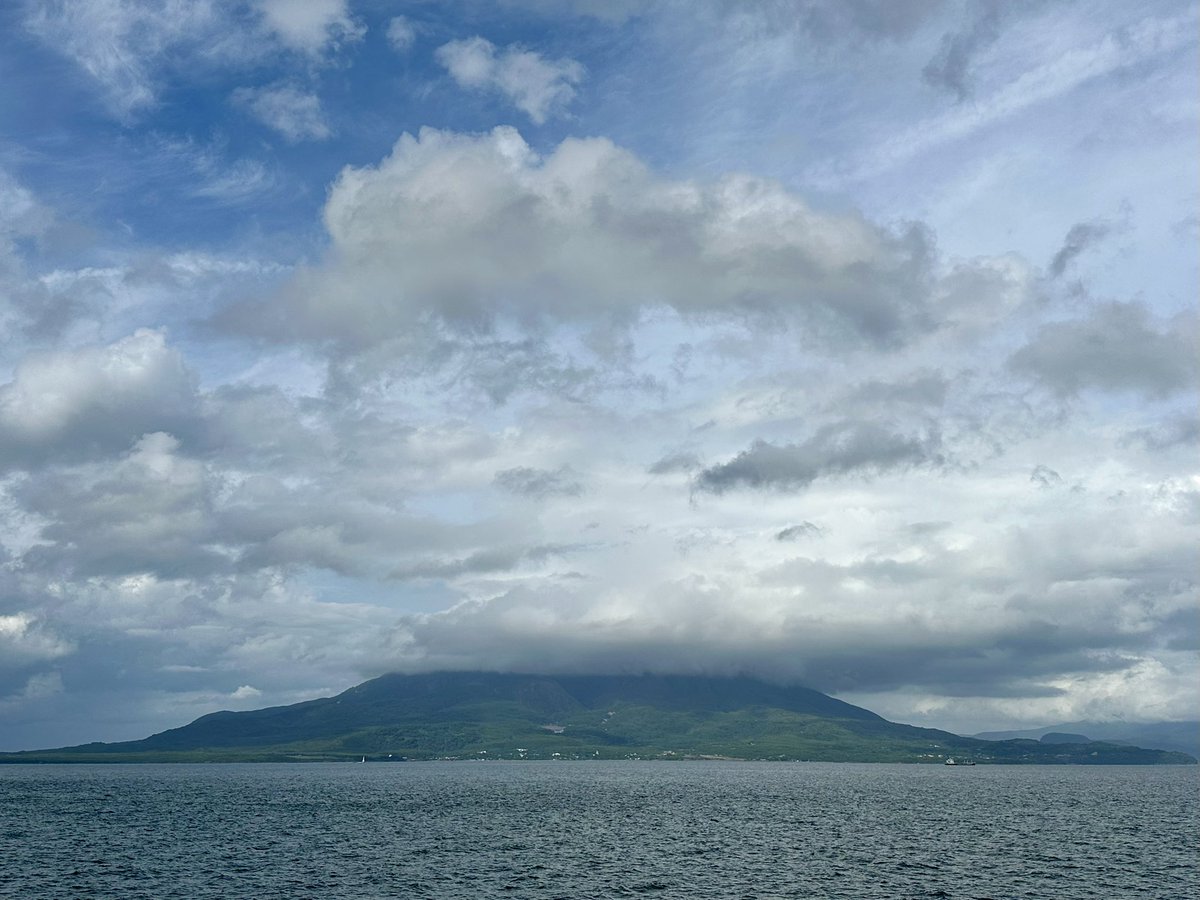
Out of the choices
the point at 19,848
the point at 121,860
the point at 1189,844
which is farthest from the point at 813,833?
the point at 19,848

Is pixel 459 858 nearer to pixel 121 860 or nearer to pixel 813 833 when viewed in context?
pixel 121 860

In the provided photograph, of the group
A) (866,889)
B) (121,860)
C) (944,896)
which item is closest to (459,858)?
(121,860)

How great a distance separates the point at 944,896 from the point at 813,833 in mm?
79116

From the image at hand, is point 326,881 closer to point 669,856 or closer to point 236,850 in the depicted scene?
point 236,850

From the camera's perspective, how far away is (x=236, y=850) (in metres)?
167

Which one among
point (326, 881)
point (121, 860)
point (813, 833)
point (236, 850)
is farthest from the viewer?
point (813, 833)

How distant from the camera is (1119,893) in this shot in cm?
12619

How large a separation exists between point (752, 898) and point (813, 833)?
83657 mm

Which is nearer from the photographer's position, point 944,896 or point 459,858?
point 944,896

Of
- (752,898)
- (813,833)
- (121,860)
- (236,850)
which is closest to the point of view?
(752,898)

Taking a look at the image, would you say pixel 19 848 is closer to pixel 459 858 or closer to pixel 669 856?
pixel 459 858

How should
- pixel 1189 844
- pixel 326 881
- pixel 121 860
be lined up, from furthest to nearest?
pixel 1189 844 → pixel 121 860 → pixel 326 881

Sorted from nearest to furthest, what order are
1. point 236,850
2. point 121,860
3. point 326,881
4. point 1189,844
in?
point 326,881 < point 121,860 < point 236,850 < point 1189,844

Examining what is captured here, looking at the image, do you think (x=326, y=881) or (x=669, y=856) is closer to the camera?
(x=326, y=881)
